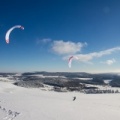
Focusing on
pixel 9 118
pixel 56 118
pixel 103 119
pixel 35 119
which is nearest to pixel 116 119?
pixel 103 119

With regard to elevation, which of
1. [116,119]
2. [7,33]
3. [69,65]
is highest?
[7,33]

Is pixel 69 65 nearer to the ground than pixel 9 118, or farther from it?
farther from it

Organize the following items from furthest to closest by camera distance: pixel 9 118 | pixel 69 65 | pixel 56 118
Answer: pixel 69 65 < pixel 56 118 < pixel 9 118

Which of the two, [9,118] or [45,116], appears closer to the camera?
[9,118]

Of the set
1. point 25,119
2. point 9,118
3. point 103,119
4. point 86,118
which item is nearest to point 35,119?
point 25,119

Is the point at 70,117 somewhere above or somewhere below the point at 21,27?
below

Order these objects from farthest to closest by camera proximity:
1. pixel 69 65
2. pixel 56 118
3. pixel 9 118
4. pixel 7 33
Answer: pixel 69 65 < pixel 7 33 < pixel 56 118 < pixel 9 118

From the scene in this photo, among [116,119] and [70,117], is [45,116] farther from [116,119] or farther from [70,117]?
[116,119]

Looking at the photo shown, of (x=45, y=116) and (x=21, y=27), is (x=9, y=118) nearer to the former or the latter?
(x=45, y=116)

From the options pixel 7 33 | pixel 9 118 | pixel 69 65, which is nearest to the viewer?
pixel 9 118
